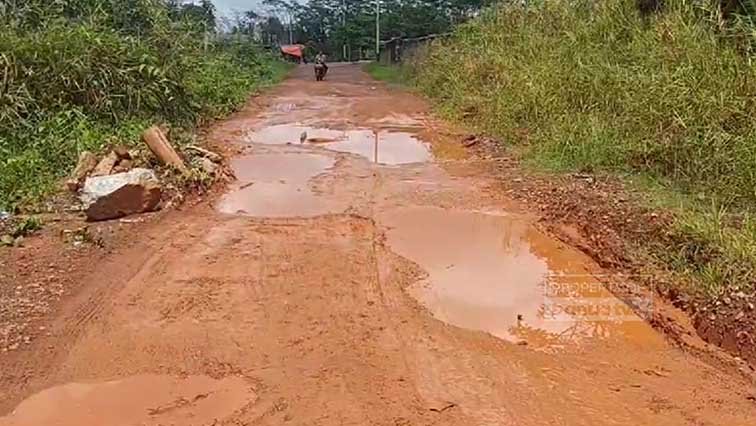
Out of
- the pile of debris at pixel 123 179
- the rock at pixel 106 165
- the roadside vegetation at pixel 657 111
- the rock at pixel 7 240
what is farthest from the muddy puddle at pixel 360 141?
the rock at pixel 7 240

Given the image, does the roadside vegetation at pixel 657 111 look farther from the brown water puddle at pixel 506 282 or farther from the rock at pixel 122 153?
the rock at pixel 122 153

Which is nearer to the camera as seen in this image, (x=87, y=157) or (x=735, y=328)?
(x=735, y=328)

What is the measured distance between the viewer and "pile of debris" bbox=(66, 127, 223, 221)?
5383mm

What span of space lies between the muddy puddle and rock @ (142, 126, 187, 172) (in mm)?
2340

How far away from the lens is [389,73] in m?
23.8

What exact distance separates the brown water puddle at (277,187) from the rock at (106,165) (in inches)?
39.7

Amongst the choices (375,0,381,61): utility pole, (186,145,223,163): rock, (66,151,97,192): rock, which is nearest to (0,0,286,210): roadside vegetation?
(66,151,97,192): rock

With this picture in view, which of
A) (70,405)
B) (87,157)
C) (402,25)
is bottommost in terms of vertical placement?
(70,405)

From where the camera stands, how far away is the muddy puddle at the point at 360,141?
8.39m

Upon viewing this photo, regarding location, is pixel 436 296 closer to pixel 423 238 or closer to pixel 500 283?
pixel 500 283

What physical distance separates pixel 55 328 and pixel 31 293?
1.86 ft

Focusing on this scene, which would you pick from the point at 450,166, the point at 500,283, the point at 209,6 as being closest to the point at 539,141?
the point at 450,166

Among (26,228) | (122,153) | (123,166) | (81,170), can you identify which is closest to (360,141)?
(122,153)

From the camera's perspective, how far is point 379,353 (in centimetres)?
332
